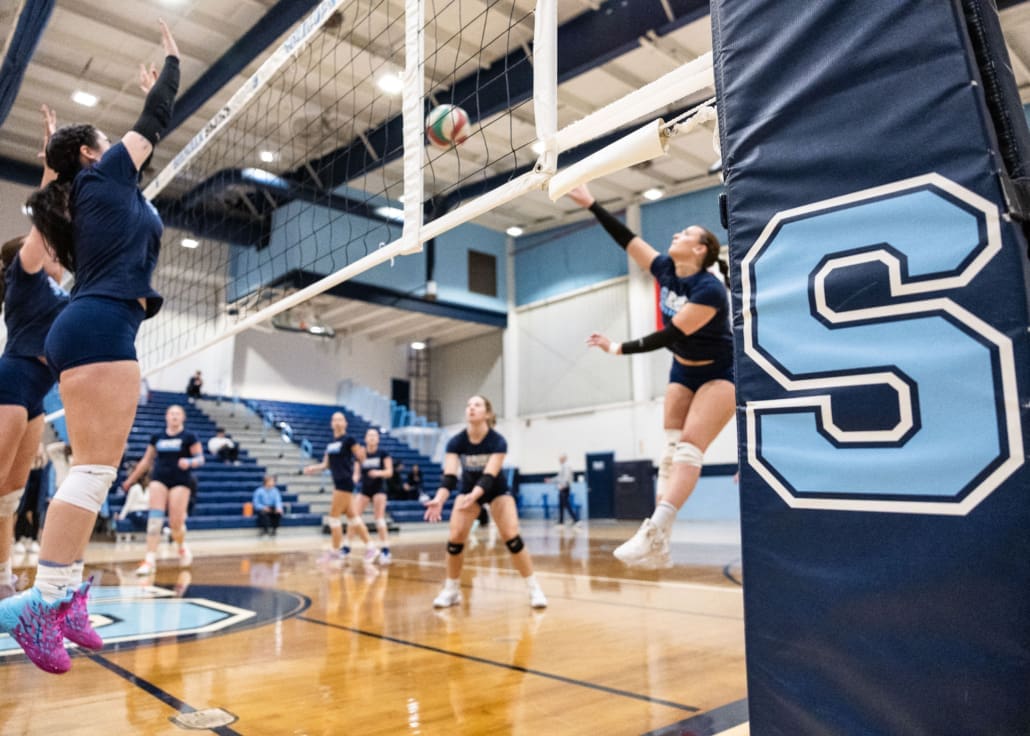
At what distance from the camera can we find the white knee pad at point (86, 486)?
2.15 meters

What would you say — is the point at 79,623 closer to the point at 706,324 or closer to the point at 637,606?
the point at 706,324

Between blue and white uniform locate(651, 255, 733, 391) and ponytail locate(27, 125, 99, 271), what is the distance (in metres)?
2.62

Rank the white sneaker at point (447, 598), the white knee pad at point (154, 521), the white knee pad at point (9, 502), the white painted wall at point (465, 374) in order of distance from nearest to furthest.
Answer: the white knee pad at point (9, 502)
the white sneaker at point (447, 598)
the white knee pad at point (154, 521)
the white painted wall at point (465, 374)

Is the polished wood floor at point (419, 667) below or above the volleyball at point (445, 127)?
below

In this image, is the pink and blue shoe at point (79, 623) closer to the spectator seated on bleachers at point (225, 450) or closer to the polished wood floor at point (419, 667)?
the polished wood floor at point (419, 667)

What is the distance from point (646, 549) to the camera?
3.24 m

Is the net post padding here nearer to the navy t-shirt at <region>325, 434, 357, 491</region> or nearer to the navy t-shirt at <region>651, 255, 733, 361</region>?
the navy t-shirt at <region>651, 255, 733, 361</region>

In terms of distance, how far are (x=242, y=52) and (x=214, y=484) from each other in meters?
8.24

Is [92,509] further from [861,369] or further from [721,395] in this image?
[721,395]

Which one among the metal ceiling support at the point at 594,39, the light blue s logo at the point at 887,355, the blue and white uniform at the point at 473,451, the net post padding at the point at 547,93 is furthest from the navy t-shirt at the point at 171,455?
the light blue s logo at the point at 887,355

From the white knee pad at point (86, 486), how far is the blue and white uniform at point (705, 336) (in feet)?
8.34

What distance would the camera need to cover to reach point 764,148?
1597mm

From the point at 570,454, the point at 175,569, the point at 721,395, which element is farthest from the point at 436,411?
the point at 721,395

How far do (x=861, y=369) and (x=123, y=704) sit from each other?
8.80ft
